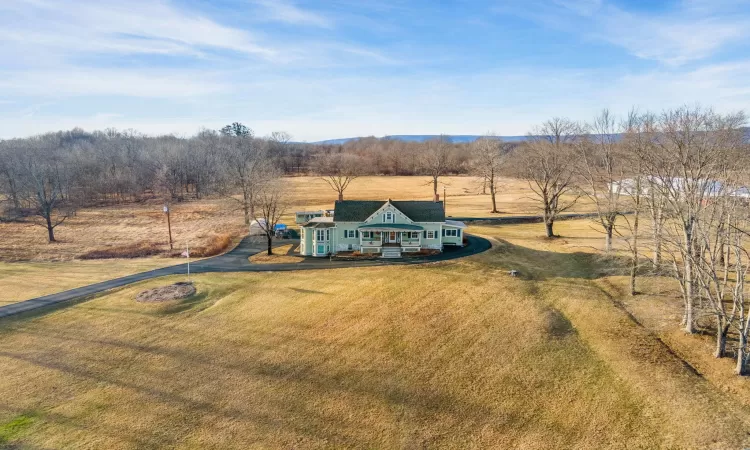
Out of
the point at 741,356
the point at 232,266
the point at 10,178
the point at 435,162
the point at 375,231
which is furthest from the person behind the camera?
the point at 10,178

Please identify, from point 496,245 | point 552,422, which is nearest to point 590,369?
point 552,422

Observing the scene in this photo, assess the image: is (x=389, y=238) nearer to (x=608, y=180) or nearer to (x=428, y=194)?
(x=608, y=180)

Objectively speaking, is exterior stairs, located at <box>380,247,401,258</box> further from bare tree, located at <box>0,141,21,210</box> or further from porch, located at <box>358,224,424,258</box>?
bare tree, located at <box>0,141,21,210</box>

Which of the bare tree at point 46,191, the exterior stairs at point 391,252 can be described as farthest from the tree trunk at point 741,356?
the bare tree at point 46,191

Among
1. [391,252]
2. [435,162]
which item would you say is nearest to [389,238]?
[391,252]

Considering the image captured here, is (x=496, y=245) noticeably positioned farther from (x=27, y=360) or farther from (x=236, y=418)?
(x=27, y=360)
